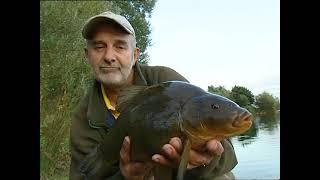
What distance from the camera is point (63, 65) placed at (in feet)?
7.49

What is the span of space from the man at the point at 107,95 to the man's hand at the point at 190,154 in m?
0.03

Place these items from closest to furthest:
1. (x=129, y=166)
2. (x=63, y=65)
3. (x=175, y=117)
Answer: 1. (x=175, y=117)
2. (x=129, y=166)
3. (x=63, y=65)

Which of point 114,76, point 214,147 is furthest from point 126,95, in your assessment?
point 214,147

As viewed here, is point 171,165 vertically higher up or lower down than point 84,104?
lower down

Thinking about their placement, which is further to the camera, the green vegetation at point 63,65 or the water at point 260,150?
the green vegetation at point 63,65

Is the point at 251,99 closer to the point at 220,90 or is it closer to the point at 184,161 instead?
the point at 220,90

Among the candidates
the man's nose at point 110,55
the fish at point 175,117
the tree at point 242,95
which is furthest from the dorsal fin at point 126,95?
the tree at point 242,95

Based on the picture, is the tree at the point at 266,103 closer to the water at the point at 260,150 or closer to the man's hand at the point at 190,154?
the water at the point at 260,150

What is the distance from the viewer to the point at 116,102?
3.68 ft

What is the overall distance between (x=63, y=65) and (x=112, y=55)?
3.82 ft

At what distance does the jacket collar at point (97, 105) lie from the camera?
1.16 metres
